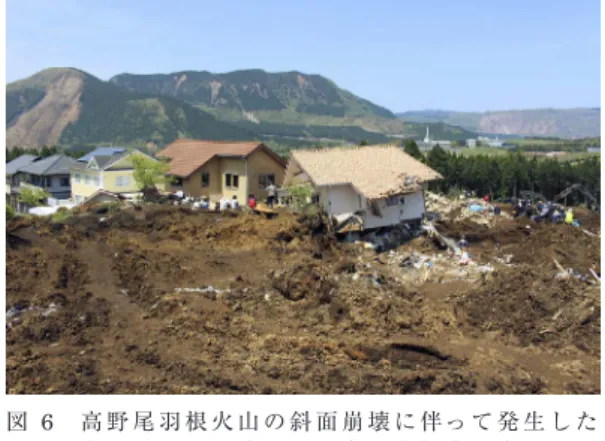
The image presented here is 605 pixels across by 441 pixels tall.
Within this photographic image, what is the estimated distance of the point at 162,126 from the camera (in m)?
106

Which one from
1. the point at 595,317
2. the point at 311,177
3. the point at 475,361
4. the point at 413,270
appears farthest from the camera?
the point at 311,177

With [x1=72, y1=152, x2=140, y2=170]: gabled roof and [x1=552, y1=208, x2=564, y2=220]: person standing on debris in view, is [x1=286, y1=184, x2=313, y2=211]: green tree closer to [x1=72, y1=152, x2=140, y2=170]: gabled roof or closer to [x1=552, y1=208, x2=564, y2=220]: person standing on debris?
[x1=552, y1=208, x2=564, y2=220]: person standing on debris

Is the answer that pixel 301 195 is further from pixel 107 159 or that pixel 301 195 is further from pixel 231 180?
pixel 107 159

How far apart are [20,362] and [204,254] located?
745 centimetres

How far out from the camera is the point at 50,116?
120m

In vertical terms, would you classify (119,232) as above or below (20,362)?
above

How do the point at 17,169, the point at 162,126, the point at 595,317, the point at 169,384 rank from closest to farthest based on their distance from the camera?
the point at 169,384 → the point at 595,317 → the point at 17,169 → the point at 162,126

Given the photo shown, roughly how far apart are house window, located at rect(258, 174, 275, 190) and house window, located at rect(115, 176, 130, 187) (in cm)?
696

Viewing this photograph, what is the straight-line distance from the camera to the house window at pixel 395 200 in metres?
20.9

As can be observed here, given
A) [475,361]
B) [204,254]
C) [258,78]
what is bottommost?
[475,361]

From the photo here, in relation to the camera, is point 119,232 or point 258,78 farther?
point 258,78

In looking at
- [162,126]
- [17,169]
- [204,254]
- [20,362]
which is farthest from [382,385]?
[162,126]

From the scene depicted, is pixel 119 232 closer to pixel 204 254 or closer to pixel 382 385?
pixel 204 254

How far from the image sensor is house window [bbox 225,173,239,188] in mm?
25594
